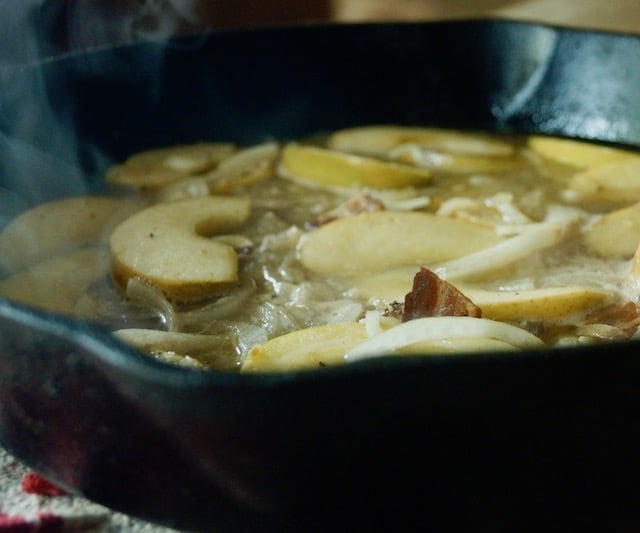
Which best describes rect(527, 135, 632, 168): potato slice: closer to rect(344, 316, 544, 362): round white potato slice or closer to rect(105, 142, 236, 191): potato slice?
rect(105, 142, 236, 191): potato slice

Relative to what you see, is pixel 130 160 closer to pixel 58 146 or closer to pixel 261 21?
pixel 58 146

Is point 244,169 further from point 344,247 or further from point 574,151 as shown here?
point 574,151

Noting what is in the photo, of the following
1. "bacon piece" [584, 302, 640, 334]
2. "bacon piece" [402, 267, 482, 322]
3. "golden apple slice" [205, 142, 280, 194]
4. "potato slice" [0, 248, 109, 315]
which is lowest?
"potato slice" [0, 248, 109, 315]

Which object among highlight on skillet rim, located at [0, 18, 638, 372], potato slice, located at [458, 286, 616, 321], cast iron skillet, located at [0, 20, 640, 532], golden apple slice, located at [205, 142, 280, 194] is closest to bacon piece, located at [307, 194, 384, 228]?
highlight on skillet rim, located at [0, 18, 638, 372]

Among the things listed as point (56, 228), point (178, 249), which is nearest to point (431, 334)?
point (178, 249)

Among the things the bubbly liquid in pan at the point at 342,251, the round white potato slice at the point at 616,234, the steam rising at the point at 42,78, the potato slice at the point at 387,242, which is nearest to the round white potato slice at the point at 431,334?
the bubbly liquid in pan at the point at 342,251

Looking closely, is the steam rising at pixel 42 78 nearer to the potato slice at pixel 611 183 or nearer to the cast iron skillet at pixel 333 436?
the cast iron skillet at pixel 333 436

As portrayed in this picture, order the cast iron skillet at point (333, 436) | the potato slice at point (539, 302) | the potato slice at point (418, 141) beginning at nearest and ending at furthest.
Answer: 1. the cast iron skillet at point (333, 436)
2. the potato slice at point (539, 302)
3. the potato slice at point (418, 141)
